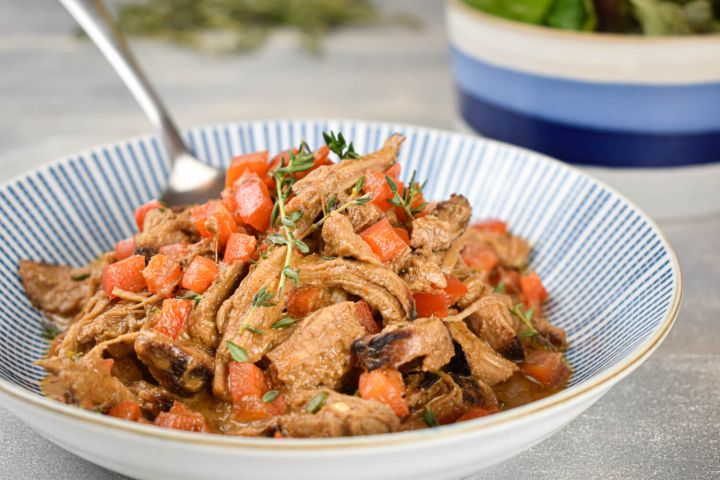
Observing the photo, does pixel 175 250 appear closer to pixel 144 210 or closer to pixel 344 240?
pixel 144 210

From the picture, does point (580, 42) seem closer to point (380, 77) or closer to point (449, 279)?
point (449, 279)

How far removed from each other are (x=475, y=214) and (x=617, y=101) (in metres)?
1.30

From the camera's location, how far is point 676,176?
17.6 ft

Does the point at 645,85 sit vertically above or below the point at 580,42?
below

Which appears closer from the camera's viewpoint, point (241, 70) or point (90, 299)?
point (90, 299)

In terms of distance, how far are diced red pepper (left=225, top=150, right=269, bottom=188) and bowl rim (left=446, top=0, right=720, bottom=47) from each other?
220 cm

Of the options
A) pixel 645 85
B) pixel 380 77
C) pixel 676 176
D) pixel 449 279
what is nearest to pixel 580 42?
pixel 645 85

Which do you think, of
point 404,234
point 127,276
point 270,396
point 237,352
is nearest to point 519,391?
point 404,234

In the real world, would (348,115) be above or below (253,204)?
below

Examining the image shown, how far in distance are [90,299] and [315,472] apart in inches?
70.9

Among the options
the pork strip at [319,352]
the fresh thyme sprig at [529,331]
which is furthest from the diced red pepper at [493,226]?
the pork strip at [319,352]

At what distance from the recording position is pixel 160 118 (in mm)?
4980

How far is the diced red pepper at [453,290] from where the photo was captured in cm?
361

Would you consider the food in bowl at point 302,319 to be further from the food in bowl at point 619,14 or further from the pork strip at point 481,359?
the food in bowl at point 619,14
